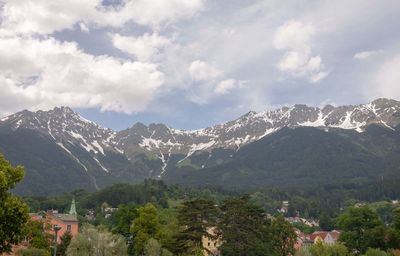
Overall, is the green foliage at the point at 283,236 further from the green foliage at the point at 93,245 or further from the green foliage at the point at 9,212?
the green foliage at the point at 9,212

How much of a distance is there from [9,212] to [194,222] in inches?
1820

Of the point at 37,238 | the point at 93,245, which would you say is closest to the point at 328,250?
the point at 93,245

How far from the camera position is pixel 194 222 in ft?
→ 228

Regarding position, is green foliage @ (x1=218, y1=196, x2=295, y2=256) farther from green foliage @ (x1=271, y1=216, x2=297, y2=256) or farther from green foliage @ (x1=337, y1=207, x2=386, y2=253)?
green foliage @ (x1=337, y1=207, x2=386, y2=253)

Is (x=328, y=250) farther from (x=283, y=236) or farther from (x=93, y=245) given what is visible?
(x=93, y=245)

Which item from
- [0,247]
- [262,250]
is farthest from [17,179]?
[262,250]

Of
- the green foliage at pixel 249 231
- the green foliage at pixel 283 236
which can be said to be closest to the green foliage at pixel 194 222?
the green foliage at pixel 249 231

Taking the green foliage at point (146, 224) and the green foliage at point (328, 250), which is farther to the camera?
the green foliage at point (328, 250)

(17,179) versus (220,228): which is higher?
(17,179)

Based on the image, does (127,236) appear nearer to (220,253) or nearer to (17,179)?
(220,253)

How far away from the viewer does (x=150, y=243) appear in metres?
68.8

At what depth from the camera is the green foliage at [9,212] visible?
25125 mm

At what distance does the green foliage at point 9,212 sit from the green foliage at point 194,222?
43563 millimetres

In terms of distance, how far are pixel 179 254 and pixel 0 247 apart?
146 feet
